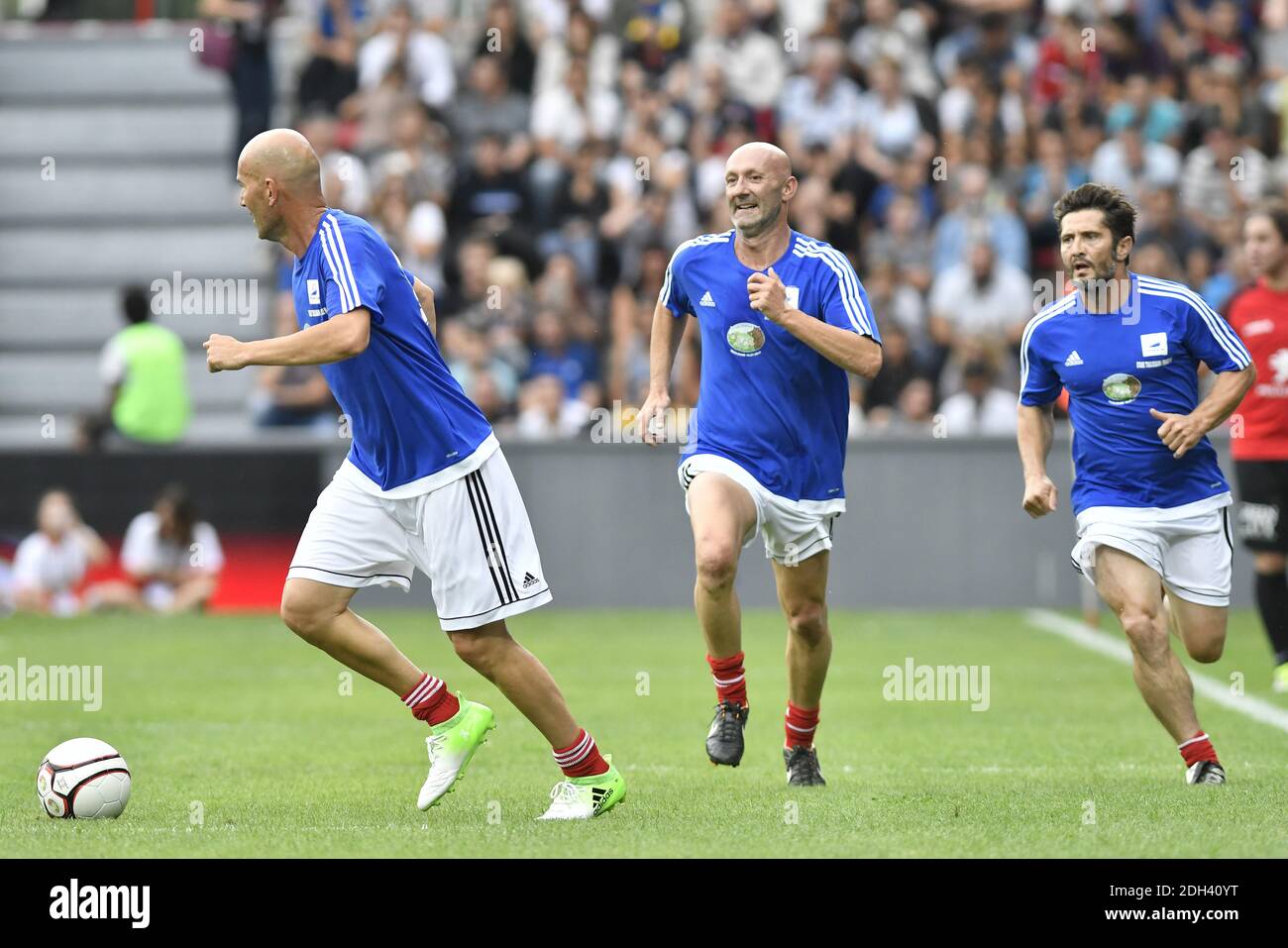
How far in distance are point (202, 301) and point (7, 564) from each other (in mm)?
5803

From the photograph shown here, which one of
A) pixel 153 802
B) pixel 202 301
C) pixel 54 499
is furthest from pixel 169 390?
pixel 153 802

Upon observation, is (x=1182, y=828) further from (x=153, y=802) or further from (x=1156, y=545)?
(x=153, y=802)

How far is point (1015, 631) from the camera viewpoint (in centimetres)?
1633

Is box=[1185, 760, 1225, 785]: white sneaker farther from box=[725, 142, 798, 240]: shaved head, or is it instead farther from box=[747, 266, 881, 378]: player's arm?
box=[725, 142, 798, 240]: shaved head

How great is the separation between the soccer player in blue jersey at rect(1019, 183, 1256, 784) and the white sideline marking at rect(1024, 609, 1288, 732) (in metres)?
2.15

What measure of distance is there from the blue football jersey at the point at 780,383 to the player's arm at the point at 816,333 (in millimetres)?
299

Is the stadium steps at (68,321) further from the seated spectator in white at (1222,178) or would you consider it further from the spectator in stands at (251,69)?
the seated spectator in white at (1222,178)

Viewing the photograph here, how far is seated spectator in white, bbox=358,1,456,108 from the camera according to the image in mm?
23000

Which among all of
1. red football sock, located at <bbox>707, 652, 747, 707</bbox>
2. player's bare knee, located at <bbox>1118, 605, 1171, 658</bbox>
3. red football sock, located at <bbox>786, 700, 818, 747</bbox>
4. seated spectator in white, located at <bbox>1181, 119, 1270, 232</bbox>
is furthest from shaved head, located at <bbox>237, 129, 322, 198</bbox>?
seated spectator in white, located at <bbox>1181, 119, 1270, 232</bbox>

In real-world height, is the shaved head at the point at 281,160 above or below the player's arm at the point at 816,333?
above

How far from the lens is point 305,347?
23.9ft

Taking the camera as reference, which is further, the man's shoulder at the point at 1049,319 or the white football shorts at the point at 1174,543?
the man's shoulder at the point at 1049,319

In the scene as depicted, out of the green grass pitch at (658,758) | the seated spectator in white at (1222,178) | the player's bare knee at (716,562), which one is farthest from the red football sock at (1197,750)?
the seated spectator in white at (1222,178)

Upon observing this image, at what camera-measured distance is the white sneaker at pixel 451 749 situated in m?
7.93
